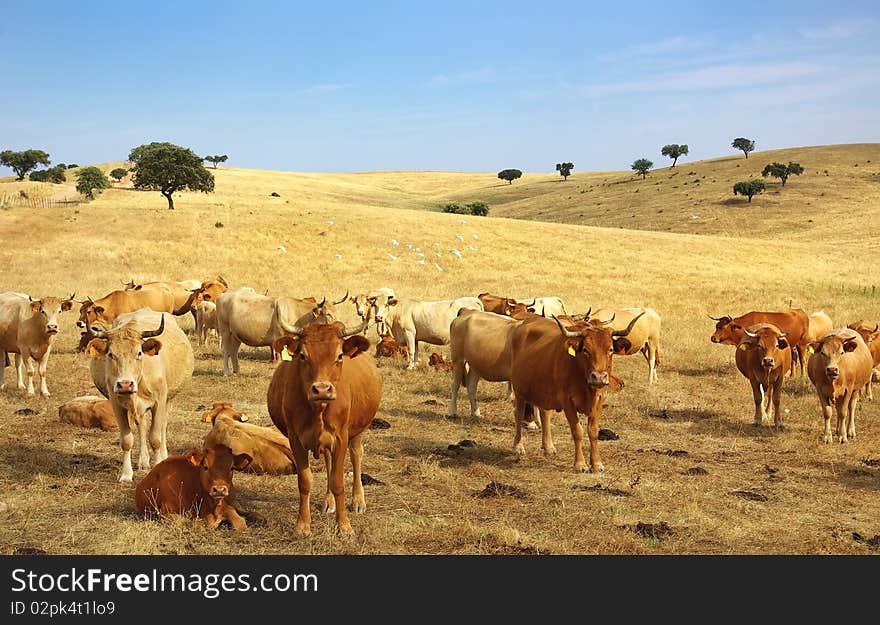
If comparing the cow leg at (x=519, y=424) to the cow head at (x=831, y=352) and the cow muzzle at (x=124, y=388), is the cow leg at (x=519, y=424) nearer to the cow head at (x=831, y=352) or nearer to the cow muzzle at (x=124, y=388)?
the cow head at (x=831, y=352)

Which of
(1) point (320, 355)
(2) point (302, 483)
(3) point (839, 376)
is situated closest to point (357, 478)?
(2) point (302, 483)

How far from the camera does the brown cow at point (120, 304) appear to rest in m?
19.8

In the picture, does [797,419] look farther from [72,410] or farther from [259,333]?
[72,410]

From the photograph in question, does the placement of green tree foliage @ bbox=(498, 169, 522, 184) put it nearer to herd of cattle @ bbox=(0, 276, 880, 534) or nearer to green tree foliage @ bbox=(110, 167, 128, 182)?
green tree foliage @ bbox=(110, 167, 128, 182)

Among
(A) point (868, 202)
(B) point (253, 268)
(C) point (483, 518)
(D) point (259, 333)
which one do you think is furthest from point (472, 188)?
(C) point (483, 518)

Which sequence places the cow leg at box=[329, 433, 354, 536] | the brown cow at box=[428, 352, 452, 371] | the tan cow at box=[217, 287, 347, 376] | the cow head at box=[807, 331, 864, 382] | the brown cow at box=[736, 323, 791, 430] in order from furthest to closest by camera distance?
the brown cow at box=[428, 352, 452, 371]
the tan cow at box=[217, 287, 347, 376]
the brown cow at box=[736, 323, 791, 430]
the cow head at box=[807, 331, 864, 382]
the cow leg at box=[329, 433, 354, 536]

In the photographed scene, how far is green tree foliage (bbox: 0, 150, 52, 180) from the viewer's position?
99.4 meters

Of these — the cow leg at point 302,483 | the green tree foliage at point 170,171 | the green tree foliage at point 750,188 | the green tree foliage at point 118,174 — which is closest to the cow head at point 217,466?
the cow leg at point 302,483

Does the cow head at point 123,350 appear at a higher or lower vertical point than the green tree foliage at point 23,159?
lower

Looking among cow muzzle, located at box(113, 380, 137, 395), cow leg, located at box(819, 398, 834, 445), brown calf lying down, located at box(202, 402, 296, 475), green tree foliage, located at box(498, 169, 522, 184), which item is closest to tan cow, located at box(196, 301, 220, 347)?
brown calf lying down, located at box(202, 402, 296, 475)

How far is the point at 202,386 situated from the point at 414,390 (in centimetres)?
447

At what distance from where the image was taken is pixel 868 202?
275ft

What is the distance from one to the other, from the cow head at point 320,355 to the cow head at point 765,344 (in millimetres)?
9125

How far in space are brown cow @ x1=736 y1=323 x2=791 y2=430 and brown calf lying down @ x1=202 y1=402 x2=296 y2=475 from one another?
858 cm
